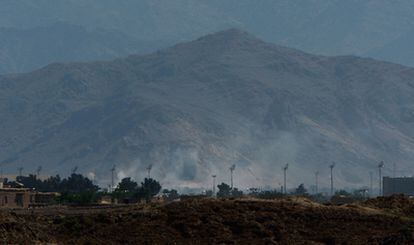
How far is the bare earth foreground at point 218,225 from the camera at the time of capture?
3969 inches

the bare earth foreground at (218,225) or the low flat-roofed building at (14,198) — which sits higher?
the low flat-roofed building at (14,198)

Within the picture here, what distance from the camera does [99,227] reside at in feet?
341

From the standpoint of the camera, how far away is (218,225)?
4080 inches

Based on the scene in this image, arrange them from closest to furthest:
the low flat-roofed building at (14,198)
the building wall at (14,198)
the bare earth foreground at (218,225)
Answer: the bare earth foreground at (218,225) → the low flat-roofed building at (14,198) → the building wall at (14,198)

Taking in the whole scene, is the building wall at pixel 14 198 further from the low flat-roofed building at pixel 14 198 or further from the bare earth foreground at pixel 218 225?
the bare earth foreground at pixel 218 225

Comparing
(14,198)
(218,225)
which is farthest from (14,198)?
(218,225)

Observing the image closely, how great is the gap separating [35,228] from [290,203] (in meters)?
18.5

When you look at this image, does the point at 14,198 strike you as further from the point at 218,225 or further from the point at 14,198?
the point at 218,225

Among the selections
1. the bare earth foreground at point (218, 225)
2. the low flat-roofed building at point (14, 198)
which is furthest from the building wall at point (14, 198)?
the bare earth foreground at point (218, 225)

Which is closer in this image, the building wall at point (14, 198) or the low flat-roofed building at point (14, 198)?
the low flat-roofed building at point (14, 198)

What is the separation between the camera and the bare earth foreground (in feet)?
331

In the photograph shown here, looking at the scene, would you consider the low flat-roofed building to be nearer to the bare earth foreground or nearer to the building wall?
the building wall

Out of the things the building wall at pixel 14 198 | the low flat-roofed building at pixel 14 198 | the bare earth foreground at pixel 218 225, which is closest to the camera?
the bare earth foreground at pixel 218 225

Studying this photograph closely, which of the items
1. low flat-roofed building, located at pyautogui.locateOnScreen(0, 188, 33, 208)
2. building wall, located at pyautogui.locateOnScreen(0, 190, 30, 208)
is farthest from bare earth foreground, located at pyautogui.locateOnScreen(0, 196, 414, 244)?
building wall, located at pyautogui.locateOnScreen(0, 190, 30, 208)
